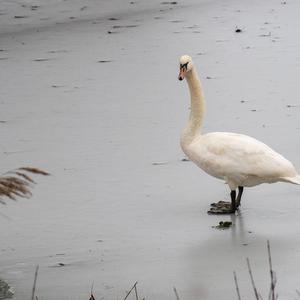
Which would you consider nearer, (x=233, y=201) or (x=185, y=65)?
(x=233, y=201)

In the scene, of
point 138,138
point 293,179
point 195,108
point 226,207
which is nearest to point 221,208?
point 226,207

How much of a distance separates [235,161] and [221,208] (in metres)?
0.32

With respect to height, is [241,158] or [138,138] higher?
[241,158]

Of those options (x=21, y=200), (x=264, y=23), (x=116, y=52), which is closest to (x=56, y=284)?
(x=21, y=200)

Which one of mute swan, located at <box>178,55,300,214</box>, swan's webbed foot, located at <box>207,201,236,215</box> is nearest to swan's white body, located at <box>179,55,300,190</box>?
mute swan, located at <box>178,55,300,214</box>

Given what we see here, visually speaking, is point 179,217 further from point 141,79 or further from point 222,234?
point 141,79

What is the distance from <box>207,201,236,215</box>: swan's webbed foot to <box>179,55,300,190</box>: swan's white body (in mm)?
123

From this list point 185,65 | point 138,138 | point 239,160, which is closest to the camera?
point 239,160

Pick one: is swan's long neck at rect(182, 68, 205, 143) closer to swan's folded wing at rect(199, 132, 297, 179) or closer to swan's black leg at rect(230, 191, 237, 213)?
swan's folded wing at rect(199, 132, 297, 179)

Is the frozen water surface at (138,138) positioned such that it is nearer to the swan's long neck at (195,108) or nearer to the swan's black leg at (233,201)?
the swan's black leg at (233,201)

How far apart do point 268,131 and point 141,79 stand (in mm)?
2137

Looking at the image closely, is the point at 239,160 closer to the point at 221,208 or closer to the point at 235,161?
the point at 235,161

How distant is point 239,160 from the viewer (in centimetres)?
600

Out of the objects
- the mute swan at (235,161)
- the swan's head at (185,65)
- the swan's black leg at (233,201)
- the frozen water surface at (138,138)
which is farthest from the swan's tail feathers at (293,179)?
the swan's head at (185,65)
